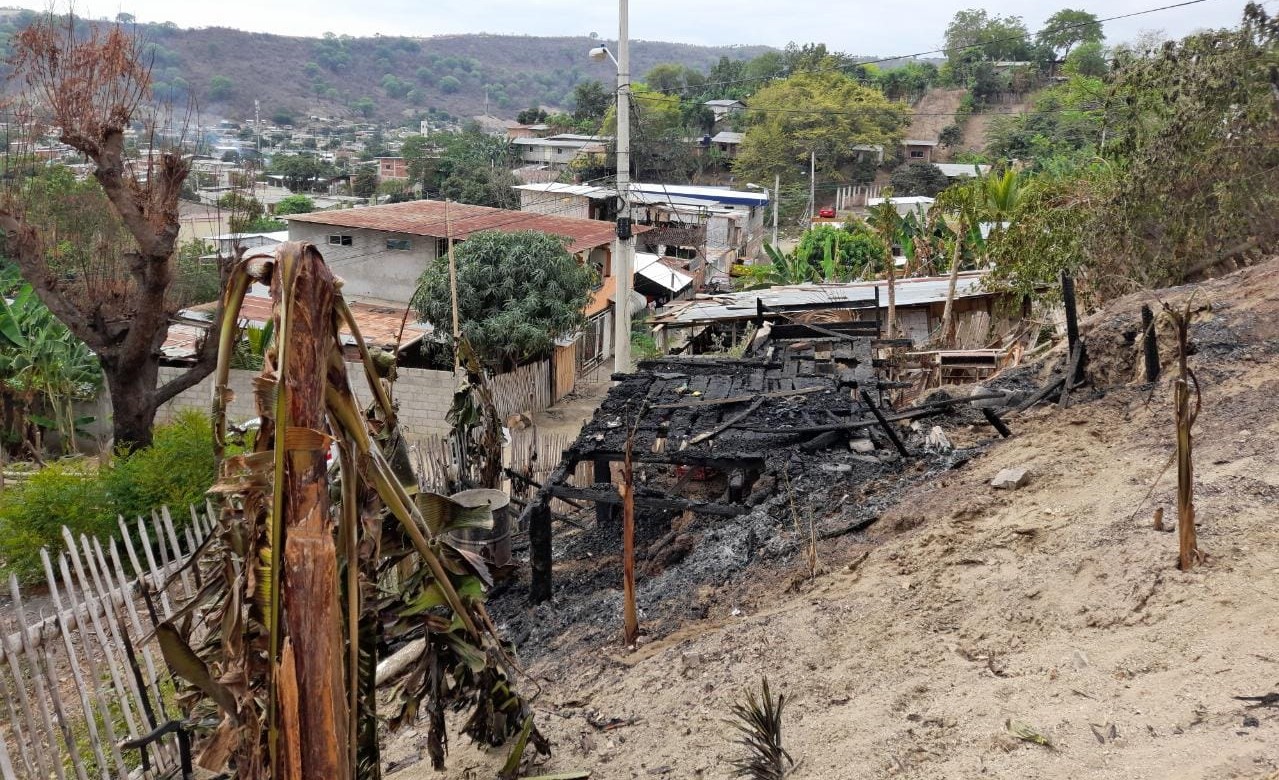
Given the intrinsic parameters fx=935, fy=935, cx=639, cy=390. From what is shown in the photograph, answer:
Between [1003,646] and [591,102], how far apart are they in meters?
66.5

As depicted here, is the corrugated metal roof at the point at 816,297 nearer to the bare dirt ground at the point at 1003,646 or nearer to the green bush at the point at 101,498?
the green bush at the point at 101,498

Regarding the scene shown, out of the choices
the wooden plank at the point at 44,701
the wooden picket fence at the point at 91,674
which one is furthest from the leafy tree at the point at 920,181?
the wooden plank at the point at 44,701

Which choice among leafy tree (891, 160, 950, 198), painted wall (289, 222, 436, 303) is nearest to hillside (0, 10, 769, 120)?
leafy tree (891, 160, 950, 198)

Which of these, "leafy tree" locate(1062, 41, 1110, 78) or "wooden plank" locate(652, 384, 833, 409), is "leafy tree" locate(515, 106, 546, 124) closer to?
"leafy tree" locate(1062, 41, 1110, 78)

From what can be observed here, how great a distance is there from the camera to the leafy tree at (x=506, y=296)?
58.2 feet

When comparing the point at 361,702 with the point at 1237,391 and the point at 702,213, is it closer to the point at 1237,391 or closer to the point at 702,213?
the point at 1237,391

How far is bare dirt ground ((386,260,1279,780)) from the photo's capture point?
3.76m

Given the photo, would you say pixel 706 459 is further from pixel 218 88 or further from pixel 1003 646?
pixel 218 88

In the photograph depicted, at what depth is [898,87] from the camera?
227 feet

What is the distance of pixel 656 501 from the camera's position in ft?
24.0

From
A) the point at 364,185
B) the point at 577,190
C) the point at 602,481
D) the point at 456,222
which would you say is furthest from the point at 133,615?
the point at 364,185

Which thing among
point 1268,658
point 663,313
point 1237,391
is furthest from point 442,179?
point 1268,658

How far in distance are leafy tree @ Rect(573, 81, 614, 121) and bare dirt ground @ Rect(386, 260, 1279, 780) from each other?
206 feet

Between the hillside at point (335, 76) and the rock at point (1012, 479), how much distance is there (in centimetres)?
11147
